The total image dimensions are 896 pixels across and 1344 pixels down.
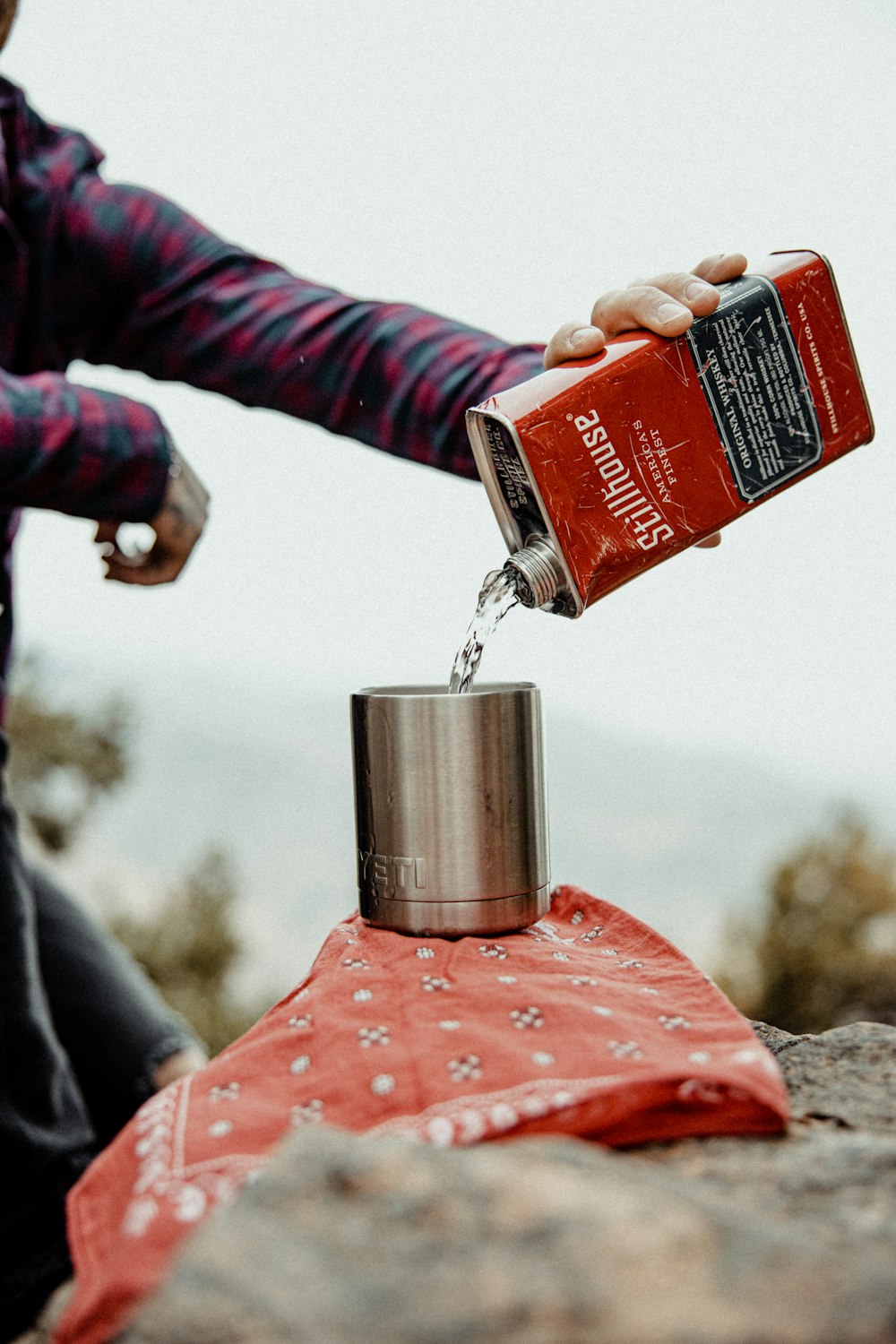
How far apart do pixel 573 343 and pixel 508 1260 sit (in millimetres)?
578

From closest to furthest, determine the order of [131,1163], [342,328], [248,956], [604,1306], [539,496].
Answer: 1. [604,1306]
2. [131,1163]
3. [539,496]
4. [342,328]
5. [248,956]

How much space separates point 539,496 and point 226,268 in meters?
0.63

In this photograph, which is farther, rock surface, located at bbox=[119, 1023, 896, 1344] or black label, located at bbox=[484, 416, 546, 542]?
black label, located at bbox=[484, 416, 546, 542]

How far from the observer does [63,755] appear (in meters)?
3.15

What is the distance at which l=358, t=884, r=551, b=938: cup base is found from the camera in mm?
733

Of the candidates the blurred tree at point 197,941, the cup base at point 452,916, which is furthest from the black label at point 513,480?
the blurred tree at point 197,941

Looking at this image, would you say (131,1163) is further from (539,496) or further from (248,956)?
(248,956)

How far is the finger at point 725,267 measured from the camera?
79 centimetres

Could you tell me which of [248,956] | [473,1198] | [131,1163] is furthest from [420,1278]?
[248,956]

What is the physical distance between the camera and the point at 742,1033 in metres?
0.59

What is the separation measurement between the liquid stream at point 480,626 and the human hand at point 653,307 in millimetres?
152

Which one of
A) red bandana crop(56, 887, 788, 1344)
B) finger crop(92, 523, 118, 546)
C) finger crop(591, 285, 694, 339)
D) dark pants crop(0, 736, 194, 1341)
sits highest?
finger crop(591, 285, 694, 339)

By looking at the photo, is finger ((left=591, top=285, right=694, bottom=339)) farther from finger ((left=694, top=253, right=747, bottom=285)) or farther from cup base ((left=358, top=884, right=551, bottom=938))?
cup base ((left=358, top=884, right=551, bottom=938))

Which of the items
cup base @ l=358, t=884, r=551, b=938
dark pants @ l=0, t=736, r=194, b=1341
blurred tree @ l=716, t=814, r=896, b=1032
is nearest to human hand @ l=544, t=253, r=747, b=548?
cup base @ l=358, t=884, r=551, b=938
